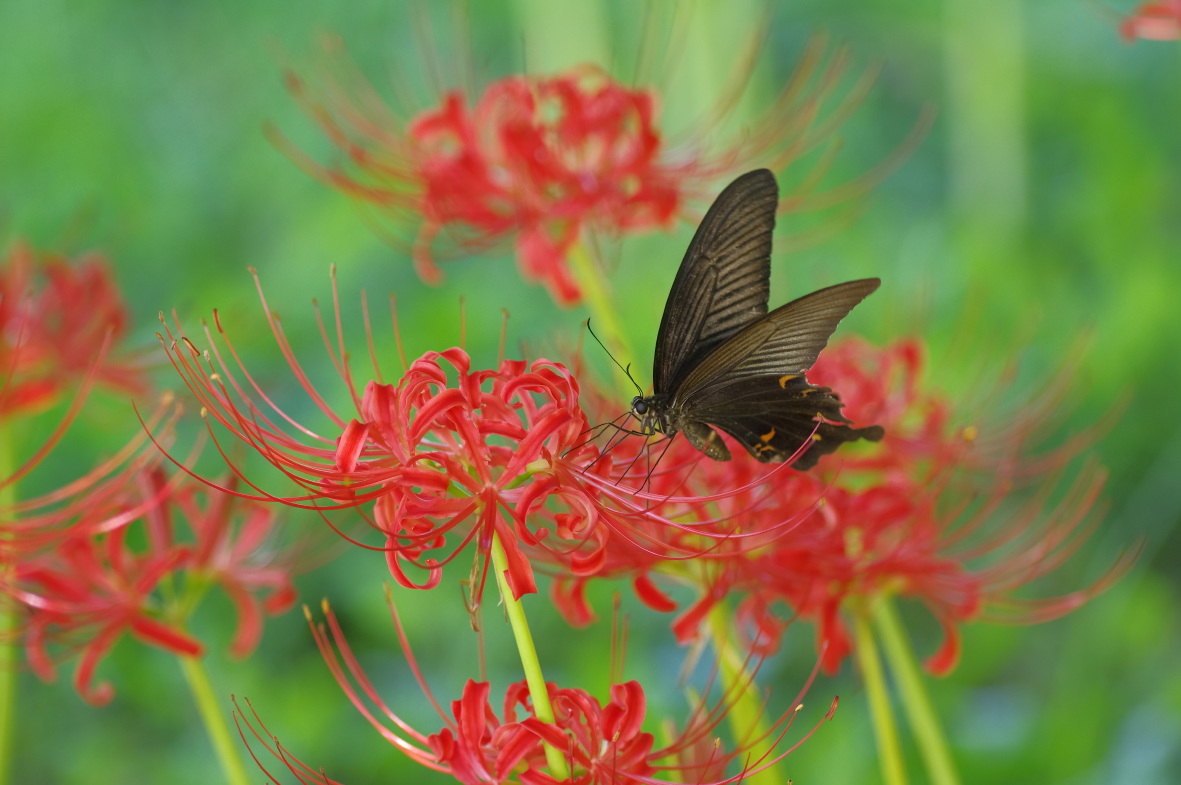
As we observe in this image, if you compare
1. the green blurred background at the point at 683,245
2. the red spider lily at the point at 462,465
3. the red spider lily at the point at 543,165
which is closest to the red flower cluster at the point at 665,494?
the red spider lily at the point at 462,465

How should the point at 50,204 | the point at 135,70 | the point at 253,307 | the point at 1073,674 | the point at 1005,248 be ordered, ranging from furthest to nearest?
the point at 135,70 → the point at 50,204 → the point at 1005,248 → the point at 253,307 → the point at 1073,674

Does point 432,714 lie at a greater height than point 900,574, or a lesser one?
greater

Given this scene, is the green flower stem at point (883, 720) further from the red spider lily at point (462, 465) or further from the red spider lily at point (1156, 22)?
the red spider lily at point (1156, 22)

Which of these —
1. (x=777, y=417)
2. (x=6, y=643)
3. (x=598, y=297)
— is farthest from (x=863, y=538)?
(x=6, y=643)

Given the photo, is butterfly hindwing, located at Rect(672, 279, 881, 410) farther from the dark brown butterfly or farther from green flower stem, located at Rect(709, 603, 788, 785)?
green flower stem, located at Rect(709, 603, 788, 785)

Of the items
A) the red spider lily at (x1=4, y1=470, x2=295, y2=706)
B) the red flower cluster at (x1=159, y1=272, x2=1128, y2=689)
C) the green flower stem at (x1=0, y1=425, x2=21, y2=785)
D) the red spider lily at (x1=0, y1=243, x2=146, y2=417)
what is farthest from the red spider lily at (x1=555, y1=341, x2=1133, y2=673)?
the red spider lily at (x1=0, y1=243, x2=146, y2=417)

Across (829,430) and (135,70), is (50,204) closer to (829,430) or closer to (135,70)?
(135,70)

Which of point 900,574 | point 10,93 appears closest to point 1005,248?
point 900,574
